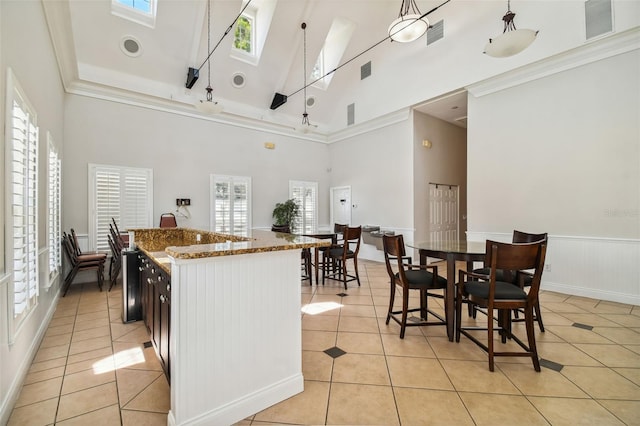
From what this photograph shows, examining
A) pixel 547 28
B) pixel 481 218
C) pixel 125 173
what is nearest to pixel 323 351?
pixel 481 218

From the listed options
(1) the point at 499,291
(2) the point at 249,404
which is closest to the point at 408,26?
(1) the point at 499,291

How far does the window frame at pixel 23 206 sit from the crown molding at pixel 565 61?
240 inches

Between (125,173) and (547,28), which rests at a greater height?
(547,28)

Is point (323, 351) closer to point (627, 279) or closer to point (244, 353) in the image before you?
point (244, 353)

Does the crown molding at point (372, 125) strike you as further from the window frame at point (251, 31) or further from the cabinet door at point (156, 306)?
the cabinet door at point (156, 306)

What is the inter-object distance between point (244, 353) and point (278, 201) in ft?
19.6

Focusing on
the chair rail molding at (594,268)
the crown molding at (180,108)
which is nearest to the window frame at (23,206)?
the crown molding at (180,108)

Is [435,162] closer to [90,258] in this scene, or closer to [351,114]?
[351,114]

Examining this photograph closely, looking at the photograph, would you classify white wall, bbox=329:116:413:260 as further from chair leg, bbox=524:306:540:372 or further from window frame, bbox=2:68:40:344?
window frame, bbox=2:68:40:344

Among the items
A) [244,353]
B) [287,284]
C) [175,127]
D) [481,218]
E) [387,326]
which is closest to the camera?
[244,353]

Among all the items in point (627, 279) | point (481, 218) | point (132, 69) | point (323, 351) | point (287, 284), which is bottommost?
point (323, 351)

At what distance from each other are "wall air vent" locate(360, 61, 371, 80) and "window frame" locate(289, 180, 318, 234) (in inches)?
122

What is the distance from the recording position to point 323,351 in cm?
255

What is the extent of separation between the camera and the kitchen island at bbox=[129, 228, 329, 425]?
1.56 meters
